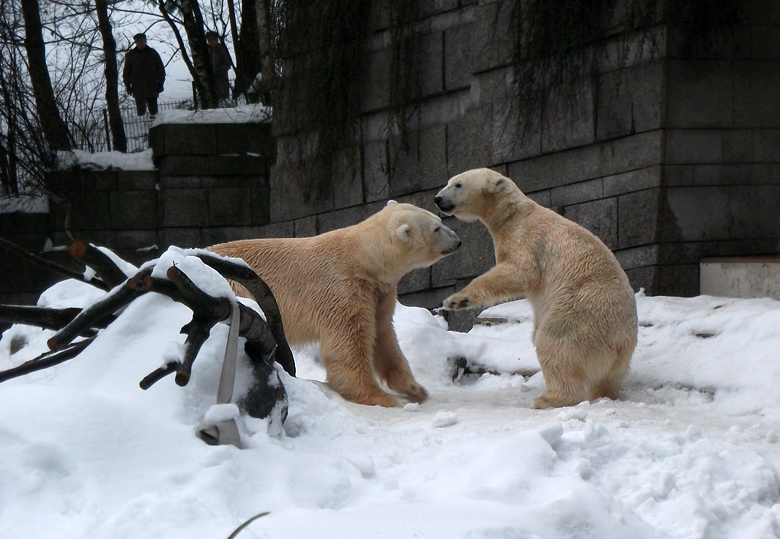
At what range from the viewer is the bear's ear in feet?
14.2

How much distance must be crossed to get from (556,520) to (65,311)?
1392 mm

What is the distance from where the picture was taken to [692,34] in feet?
18.6

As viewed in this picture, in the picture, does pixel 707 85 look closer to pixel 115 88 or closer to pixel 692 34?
pixel 692 34

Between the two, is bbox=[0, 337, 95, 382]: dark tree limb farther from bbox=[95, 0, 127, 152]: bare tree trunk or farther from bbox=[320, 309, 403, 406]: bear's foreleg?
bbox=[95, 0, 127, 152]: bare tree trunk

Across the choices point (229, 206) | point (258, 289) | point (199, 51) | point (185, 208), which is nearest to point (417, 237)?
point (258, 289)

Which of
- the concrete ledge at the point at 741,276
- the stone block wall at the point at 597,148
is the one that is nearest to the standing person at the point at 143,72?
the stone block wall at the point at 597,148

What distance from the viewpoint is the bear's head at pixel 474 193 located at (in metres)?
4.74

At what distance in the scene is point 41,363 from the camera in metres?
2.34

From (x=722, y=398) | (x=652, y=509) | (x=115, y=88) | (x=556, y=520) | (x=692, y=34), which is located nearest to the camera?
(x=556, y=520)

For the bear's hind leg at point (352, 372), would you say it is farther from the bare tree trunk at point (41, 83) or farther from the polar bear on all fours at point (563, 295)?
the bare tree trunk at point (41, 83)

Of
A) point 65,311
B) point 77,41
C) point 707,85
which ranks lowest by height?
point 65,311

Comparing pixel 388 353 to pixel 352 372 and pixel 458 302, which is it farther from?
pixel 458 302

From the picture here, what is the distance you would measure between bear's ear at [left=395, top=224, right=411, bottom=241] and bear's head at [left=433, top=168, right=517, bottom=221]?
0.57 meters

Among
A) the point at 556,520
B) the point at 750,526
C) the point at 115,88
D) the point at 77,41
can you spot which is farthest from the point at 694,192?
the point at 77,41
